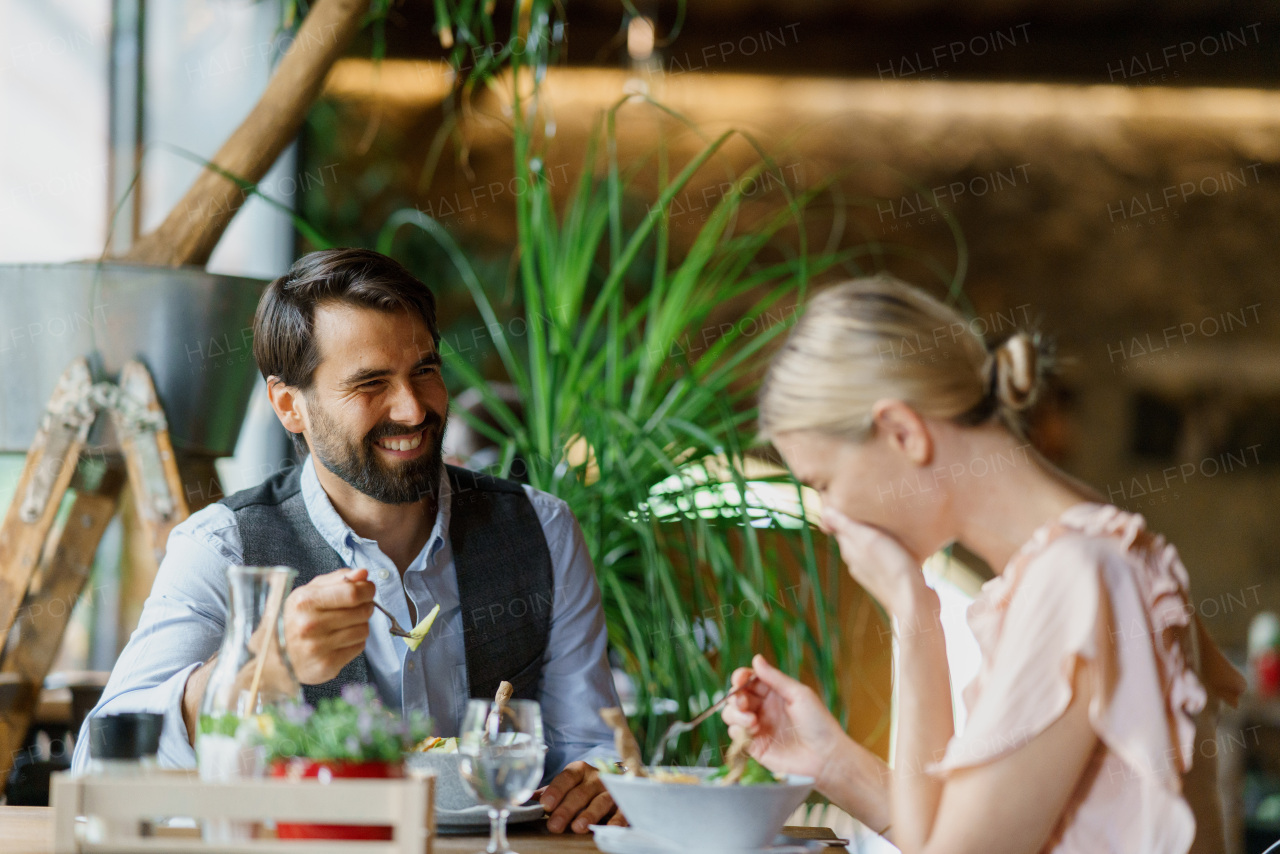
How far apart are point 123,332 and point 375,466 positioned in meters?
0.54

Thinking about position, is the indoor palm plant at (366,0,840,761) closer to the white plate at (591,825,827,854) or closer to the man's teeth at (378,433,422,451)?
the man's teeth at (378,433,422,451)

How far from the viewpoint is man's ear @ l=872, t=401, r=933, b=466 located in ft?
3.92

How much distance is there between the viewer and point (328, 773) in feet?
3.09

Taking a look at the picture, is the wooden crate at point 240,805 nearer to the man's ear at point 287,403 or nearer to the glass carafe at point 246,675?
the glass carafe at point 246,675

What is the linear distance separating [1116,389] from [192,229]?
14.6ft

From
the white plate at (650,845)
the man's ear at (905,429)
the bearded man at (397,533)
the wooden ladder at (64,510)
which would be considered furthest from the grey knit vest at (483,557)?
the man's ear at (905,429)

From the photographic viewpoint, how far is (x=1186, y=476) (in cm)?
548

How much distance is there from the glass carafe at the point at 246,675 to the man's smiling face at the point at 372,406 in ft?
2.44

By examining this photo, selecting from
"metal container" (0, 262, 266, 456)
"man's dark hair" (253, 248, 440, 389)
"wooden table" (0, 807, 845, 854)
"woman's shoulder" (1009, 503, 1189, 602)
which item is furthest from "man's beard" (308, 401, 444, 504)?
"woman's shoulder" (1009, 503, 1189, 602)

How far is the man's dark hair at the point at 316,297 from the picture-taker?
178 cm

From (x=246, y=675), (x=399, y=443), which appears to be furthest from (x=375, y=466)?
(x=246, y=675)

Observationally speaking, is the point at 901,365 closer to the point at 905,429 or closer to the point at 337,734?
the point at 905,429

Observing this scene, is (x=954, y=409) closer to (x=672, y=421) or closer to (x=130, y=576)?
(x=672, y=421)

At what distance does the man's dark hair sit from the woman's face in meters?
0.78
